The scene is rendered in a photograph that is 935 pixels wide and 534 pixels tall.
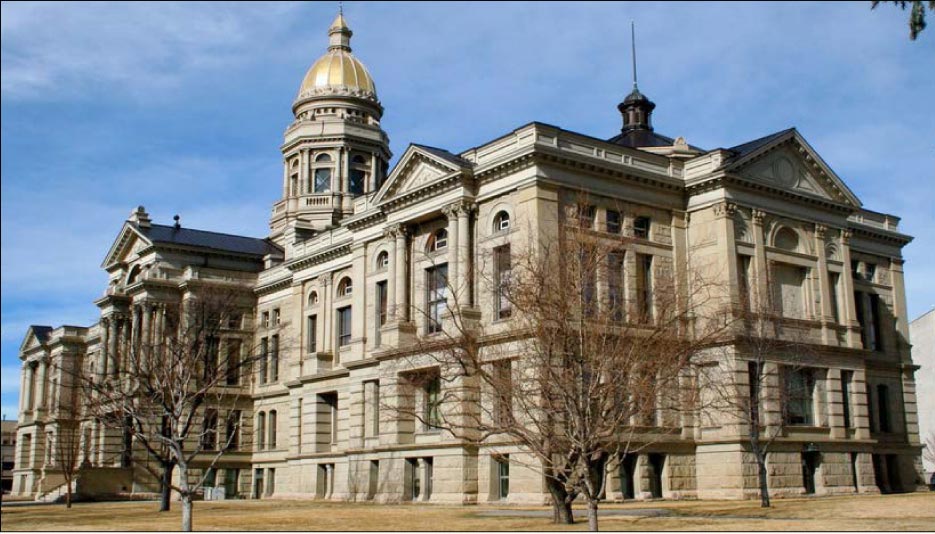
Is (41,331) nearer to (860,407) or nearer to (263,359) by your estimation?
(263,359)

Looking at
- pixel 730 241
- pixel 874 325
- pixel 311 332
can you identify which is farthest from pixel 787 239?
pixel 311 332

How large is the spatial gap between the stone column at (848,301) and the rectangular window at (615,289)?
1379cm

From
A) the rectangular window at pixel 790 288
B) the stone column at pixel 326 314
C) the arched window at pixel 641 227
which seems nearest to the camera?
the arched window at pixel 641 227

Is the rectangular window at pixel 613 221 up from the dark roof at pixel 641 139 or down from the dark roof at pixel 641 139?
down

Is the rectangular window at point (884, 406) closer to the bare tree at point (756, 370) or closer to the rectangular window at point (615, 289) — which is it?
the bare tree at point (756, 370)

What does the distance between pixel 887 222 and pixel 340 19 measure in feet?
176

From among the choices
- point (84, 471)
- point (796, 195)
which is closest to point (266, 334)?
point (84, 471)

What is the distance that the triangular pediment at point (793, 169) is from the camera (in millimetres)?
49906

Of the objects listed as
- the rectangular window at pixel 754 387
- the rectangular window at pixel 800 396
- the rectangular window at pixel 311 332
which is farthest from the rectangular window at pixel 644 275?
the rectangular window at pixel 311 332

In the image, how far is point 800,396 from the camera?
161ft

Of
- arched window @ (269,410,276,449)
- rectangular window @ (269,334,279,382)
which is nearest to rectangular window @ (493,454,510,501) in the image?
arched window @ (269,410,276,449)

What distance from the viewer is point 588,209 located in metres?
46.8

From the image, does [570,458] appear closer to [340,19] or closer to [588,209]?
[588,209]

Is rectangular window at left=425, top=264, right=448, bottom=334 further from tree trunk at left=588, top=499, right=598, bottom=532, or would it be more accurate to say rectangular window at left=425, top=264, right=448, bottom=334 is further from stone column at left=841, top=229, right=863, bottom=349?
tree trunk at left=588, top=499, right=598, bottom=532
